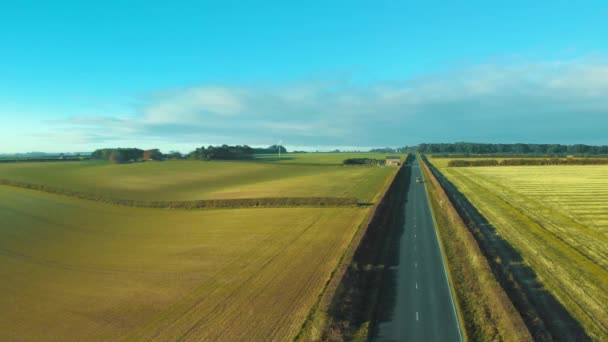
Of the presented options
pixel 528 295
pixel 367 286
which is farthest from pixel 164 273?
pixel 528 295

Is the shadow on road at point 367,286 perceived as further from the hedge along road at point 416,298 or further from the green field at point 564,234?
the green field at point 564,234

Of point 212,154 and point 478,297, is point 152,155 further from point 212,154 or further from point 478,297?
point 478,297

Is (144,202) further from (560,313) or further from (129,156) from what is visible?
(129,156)

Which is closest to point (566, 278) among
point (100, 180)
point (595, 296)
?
point (595, 296)

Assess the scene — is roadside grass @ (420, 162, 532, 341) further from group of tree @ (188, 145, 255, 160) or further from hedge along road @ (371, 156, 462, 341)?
group of tree @ (188, 145, 255, 160)

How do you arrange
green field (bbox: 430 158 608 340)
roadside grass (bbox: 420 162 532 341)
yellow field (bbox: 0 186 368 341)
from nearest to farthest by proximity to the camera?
roadside grass (bbox: 420 162 532 341) → yellow field (bbox: 0 186 368 341) → green field (bbox: 430 158 608 340)

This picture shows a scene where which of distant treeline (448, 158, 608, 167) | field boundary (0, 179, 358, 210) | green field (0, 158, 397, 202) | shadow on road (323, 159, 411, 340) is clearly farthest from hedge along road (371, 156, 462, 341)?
distant treeline (448, 158, 608, 167)

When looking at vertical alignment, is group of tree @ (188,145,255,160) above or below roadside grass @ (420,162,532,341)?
above
